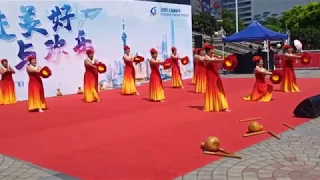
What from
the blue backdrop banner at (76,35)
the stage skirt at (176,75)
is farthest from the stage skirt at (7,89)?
the stage skirt at (176,75)

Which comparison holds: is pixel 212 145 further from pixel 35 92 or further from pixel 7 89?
pixel 7 89

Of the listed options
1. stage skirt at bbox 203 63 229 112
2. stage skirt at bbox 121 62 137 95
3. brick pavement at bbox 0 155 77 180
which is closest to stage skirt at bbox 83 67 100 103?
stage skirt at bbox 121 62 137 95

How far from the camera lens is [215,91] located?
28.8 feet

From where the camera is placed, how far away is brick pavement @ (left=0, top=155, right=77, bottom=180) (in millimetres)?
4540

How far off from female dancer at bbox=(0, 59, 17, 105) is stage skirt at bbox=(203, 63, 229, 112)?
6.41 meters

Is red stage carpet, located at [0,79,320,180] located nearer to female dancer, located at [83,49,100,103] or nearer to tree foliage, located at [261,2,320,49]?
female dancer, located at [83,49,100,103]

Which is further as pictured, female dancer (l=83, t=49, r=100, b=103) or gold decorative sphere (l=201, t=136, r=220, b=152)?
female dancer (l=83, t=49, r=100, b=103)

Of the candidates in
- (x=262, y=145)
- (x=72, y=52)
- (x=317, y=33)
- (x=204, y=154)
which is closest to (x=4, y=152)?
(x=204, y=154)

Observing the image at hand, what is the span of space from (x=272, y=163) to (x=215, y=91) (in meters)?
4.15

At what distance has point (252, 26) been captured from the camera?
20.5 metres

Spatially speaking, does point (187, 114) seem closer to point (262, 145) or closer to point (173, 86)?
point (262, 145)

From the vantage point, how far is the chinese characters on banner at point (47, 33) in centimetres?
1270

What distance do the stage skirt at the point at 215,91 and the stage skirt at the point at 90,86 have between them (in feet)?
14.2

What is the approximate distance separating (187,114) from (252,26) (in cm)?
1317
